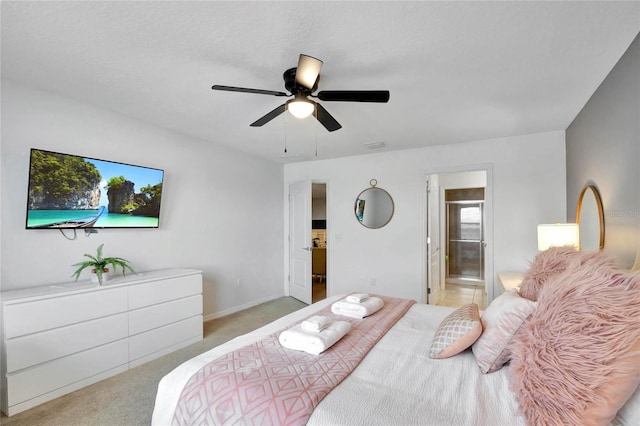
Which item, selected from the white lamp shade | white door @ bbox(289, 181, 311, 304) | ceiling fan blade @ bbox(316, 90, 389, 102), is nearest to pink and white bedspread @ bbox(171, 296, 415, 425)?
ceiling fan blade @ bbox(316, 90, 389, 102)

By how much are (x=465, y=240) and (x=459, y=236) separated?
15 cm

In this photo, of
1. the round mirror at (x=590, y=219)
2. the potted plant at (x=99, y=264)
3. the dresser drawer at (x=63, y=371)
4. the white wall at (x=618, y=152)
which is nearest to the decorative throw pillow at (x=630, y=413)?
the white wall at (x=618, y=152)

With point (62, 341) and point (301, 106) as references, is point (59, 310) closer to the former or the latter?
point (62, 341)

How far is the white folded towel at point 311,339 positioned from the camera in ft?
5.08

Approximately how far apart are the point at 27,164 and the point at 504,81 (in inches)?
153

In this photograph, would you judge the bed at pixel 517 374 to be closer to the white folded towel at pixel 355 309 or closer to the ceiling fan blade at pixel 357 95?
the white folded towel at pixel 355 309

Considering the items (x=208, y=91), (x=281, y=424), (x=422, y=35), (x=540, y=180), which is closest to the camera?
(x=281, y=424)

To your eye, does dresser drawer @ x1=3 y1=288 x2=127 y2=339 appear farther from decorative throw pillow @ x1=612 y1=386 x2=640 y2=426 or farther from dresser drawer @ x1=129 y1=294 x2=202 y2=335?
decorative throw pillow @ x1=612 y1=386 x2=640 y2=426

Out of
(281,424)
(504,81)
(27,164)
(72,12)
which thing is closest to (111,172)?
(27,164)

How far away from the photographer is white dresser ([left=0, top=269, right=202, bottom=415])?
2.06 m

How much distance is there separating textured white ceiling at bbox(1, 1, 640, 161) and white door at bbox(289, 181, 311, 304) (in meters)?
2.14

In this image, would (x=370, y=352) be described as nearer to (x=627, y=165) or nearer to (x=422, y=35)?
(x=422, y=35)

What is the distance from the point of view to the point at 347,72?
2.14 meters

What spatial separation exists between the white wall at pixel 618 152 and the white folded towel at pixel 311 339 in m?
1.52
